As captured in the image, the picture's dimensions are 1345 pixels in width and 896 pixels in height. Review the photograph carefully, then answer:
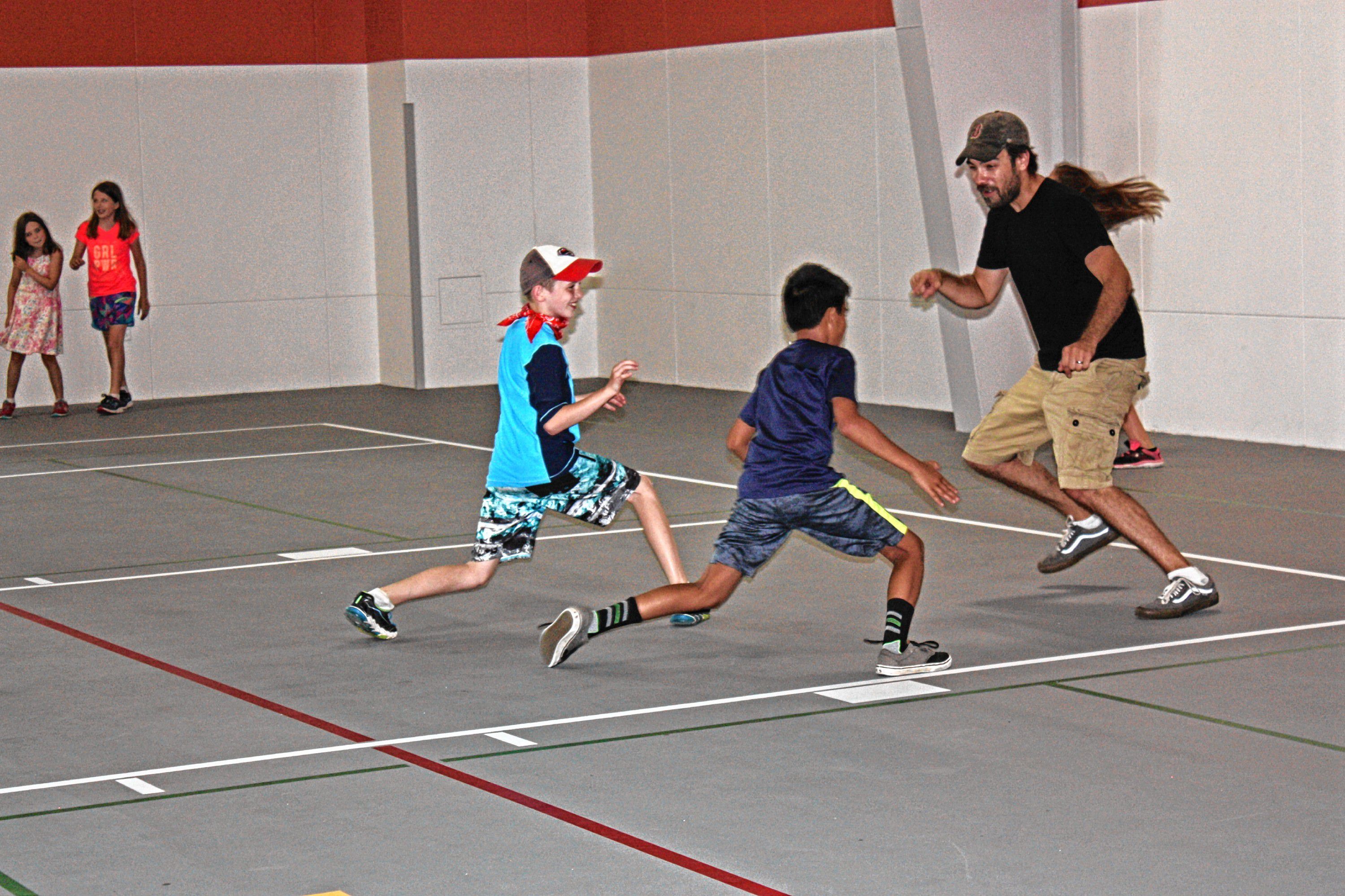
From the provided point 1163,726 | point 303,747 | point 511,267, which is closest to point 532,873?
point 303,747

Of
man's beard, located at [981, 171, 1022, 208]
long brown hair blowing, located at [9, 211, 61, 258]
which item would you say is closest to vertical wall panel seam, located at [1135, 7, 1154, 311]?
man's beard, located at [981, 171, 1022, 208]

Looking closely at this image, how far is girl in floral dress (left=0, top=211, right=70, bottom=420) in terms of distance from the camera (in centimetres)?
1767

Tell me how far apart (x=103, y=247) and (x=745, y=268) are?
5.82m

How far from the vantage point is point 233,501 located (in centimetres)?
1216

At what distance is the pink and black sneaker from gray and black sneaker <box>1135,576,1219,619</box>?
4975mm

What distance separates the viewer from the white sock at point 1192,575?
7.90 metres

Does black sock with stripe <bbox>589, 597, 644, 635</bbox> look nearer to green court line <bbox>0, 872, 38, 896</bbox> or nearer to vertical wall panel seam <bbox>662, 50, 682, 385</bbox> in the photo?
green court line <bbox>0, 872, 38, 896</bbox>

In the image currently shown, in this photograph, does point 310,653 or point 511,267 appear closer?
point 310,653

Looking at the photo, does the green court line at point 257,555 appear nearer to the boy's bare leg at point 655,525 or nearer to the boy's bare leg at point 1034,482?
the boy's bare leg at point 655,525

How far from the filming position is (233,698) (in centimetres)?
700

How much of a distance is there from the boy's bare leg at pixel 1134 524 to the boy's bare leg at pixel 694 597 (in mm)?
1752

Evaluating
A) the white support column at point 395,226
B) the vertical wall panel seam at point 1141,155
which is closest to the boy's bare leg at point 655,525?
the vertical wall panel seam at point 1141,155

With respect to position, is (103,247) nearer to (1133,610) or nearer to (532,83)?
(532,83)

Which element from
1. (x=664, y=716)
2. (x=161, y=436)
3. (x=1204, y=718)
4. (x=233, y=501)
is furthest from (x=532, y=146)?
(x=1204, y=718)
